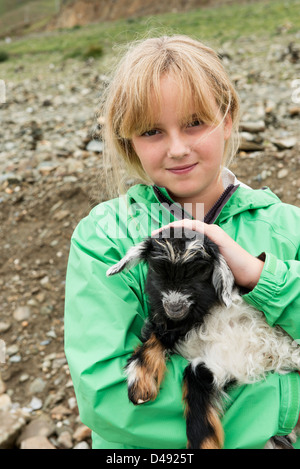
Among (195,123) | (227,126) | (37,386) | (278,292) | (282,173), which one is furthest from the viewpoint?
(282,173)

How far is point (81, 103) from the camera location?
11.4 meters

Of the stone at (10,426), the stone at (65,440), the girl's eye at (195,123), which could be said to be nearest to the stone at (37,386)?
the stone at (10,426)

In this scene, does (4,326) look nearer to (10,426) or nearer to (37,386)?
(37,386)

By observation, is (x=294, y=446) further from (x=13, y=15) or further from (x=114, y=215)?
(x=13, y=15)

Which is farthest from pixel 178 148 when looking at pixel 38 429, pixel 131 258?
pixel 38 429

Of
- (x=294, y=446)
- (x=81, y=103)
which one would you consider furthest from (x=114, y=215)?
(x=81, y=103)

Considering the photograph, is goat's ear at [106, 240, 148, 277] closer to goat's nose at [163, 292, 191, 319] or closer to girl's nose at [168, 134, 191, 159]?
goat's nose at [163, 292, 191, 319]

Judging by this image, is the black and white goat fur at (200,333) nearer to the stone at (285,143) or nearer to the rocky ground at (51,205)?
the rocky ground at (51,205)

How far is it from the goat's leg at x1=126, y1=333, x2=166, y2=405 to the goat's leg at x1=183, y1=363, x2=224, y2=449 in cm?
16

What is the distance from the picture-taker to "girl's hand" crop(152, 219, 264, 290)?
2264mm

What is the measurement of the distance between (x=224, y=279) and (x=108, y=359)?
0.70m

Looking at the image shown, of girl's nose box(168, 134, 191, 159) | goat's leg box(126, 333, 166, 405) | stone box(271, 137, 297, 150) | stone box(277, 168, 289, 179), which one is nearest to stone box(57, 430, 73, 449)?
goat's leg box(126, 333, 166, 405)

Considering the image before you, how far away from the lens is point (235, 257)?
228 cm

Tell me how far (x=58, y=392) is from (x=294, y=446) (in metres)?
2.85
